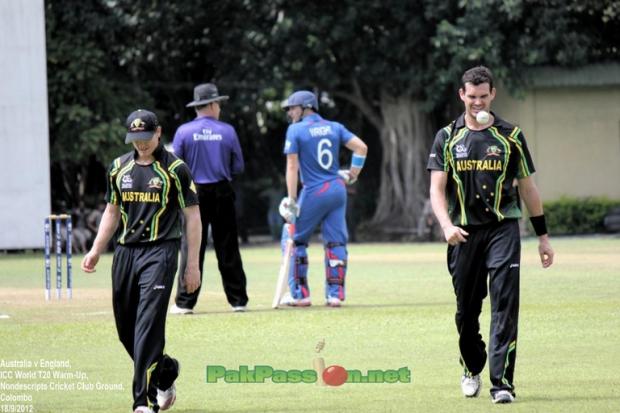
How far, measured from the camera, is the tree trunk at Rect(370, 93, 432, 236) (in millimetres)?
37219

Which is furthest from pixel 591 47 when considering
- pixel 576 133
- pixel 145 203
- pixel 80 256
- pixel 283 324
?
pixel 145 203

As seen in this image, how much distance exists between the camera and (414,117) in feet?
122

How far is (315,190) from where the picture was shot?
1584 cm

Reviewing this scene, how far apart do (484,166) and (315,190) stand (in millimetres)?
6569

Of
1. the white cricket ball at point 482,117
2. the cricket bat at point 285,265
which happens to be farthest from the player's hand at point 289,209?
the white cricket ball at point 482,117

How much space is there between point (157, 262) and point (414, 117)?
2855 cm

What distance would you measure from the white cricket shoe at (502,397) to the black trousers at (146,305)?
2.08m

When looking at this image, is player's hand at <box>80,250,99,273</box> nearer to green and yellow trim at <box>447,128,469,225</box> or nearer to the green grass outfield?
the green grass outfield

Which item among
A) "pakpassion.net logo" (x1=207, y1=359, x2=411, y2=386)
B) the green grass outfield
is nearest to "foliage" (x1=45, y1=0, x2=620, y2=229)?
the green grass outfield

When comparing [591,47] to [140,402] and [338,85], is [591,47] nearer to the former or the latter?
[338,85]

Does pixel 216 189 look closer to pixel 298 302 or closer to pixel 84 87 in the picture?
pixel 298 302

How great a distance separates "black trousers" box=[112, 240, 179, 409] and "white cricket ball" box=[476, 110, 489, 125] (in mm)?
2137

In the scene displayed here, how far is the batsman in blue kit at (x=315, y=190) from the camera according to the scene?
15.8 m

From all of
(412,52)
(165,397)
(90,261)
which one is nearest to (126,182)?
(90,261)
